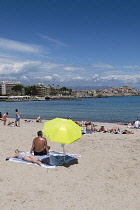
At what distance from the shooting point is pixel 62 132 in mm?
7145

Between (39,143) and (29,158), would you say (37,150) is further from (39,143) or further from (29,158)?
(29,158)

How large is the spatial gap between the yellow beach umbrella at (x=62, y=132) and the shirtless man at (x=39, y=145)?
683 mm

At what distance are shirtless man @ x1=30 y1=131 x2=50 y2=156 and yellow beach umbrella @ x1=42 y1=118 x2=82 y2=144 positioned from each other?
0.68 metres

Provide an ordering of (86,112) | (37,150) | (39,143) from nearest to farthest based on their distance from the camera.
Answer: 1. (39,143)
2. (37,150)
3. (86,112)

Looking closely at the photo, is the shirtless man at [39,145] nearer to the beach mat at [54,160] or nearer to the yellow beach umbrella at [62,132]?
the beach mat at [54,160]

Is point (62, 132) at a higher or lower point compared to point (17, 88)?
lower

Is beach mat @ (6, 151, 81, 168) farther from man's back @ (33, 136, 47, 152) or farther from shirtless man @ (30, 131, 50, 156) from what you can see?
man's back @ (33, 136, 47, 152)

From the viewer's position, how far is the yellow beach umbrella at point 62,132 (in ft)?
23.1

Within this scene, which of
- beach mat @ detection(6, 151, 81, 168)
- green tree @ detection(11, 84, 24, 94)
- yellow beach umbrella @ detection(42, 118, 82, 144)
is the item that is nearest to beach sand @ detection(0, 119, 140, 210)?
beach mat @ detection(6, 151, 81, 168)

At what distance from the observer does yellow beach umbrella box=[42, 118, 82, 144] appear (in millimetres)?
7027

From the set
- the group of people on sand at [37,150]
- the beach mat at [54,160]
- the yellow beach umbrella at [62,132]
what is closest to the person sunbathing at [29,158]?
the group of people on sand at [37,150]

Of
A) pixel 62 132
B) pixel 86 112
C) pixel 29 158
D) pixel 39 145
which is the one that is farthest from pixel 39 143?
pixel 86 112

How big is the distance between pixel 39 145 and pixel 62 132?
1.39 metres

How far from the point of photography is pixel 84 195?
564cm
